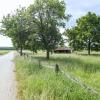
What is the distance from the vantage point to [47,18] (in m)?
46.1

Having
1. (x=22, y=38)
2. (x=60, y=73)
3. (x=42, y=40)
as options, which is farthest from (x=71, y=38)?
(x=60, y=73)

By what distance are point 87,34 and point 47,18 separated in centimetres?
2908

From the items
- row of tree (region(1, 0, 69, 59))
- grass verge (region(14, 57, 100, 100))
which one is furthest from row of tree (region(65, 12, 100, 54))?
grass verge (region(14, 57, 100, 100))

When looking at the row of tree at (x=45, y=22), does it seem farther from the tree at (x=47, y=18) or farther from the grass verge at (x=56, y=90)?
the grass verge at (x=56, y=90)

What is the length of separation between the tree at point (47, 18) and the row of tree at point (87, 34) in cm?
2724

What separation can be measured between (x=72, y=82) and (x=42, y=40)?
35.2 meters

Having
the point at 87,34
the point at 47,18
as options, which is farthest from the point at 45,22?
the point at 87,34

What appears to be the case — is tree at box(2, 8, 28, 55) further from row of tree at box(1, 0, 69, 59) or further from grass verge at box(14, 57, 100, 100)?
grass verge at box(14, 57, 100, 100)

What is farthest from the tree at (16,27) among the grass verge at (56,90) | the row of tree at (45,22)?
the grass verge at (56,90)

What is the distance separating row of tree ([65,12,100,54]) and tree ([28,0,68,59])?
1073 inches

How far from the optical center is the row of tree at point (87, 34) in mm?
74500

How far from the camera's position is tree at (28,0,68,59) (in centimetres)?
4559

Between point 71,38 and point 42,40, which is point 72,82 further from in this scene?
point 71,38

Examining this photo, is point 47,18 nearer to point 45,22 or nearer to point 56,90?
point 45,22
